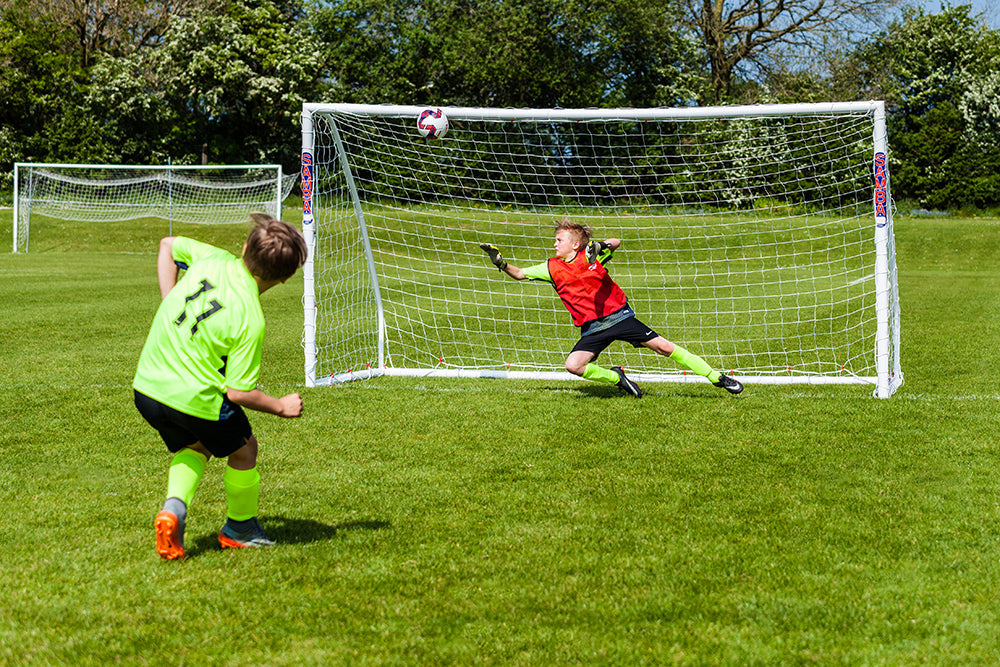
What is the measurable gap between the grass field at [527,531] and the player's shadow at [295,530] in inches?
0.8

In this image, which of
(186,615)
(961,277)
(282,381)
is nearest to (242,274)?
(186,615)

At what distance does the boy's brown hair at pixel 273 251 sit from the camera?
12.4ft

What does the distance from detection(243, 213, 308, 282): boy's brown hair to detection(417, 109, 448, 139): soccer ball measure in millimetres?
4611

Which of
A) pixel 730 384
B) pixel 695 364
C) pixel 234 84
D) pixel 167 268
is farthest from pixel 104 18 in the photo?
pixel 167 268

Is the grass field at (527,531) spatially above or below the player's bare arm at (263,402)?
below

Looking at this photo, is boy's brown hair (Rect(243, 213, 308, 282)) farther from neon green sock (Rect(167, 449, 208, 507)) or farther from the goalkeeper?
the goalkeeper

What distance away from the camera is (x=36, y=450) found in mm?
5996

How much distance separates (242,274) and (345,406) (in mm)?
3844

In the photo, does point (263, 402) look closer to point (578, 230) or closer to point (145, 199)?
point (578, 230)

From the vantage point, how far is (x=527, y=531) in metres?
4.44

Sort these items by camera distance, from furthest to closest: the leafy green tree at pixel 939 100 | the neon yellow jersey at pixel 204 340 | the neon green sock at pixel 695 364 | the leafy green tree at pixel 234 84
Answer: the leafy green tree at pixel 234 84
the leafy green tree at pixel 939 100
the neon green sock at pixel 695 364
the neon yellow jersey at pixel 204 340

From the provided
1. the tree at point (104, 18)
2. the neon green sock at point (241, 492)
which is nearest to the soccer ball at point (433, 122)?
the neon green sock at point (241, 492)

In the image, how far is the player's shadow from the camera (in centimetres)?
426

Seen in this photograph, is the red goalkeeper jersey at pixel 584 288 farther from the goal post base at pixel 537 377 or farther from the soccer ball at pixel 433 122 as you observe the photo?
the soccer ball at pixel 433 122
